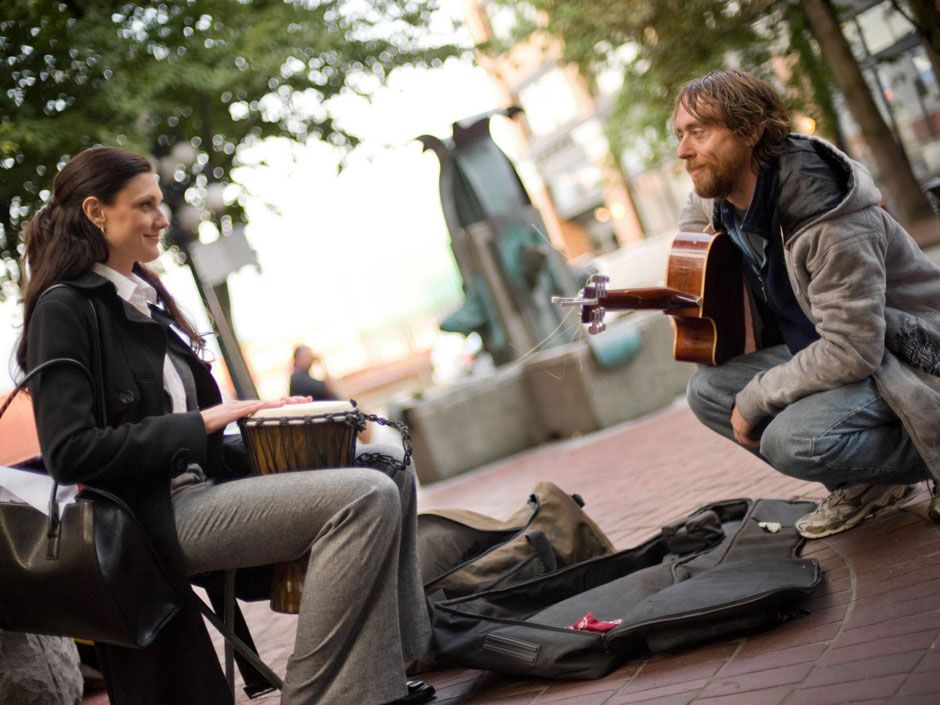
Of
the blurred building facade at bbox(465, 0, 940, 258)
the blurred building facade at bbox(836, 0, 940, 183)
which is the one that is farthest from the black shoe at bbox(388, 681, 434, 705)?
the blurred building facade at bbox(465, 0, 940, 258)

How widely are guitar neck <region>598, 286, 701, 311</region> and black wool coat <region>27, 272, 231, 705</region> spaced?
1.41m

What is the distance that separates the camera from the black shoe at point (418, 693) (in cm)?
325

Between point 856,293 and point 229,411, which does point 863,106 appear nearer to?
point 856,293

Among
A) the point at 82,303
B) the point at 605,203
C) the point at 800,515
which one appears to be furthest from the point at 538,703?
the point at 605,203

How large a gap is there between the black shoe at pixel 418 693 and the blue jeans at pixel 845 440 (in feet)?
4.35

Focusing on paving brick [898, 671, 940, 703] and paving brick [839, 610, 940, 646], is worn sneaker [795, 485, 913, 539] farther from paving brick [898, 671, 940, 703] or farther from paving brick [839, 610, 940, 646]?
paving brick [898, 671, 940, 703]

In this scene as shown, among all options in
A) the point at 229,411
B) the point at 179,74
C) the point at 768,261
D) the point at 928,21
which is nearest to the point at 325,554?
the point at 229,411

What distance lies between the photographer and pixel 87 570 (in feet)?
9.22

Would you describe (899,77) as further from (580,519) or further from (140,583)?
(140,583)

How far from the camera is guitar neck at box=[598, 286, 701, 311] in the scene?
11.8 feet

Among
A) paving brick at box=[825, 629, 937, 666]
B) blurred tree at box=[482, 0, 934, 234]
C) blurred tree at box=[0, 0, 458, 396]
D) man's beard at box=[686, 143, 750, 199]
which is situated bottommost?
paving brick at box=[825, 629, 937, 666]

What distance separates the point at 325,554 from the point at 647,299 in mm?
1441

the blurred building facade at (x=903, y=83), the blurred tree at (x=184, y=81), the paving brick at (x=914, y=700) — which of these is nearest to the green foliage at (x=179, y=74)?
the blurred tree at (x=184, y=81)

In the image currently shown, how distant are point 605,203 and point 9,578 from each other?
43619 mm
